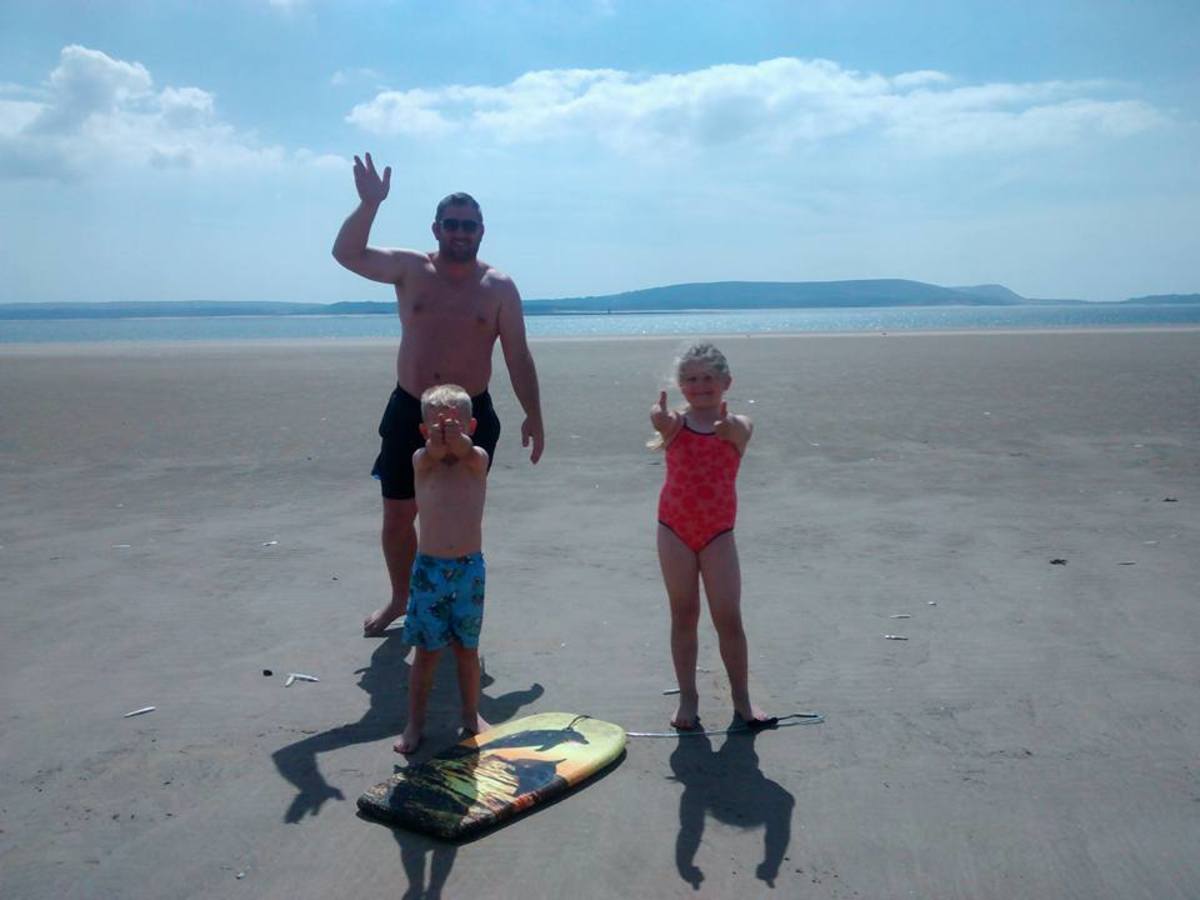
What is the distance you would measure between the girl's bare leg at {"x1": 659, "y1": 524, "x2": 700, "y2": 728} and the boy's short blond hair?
0.93m

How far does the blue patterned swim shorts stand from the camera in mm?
4164

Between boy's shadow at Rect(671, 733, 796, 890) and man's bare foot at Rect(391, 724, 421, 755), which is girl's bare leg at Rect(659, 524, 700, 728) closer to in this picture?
boy's shadow at Rect(671, 733, 796, 890)

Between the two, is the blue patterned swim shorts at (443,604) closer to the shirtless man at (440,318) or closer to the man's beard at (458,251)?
the shirtless man at (440,318)

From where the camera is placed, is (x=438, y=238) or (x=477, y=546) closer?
(x=477, y=546)

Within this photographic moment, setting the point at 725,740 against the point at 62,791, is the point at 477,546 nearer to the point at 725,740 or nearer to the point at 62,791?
the point at 725,740

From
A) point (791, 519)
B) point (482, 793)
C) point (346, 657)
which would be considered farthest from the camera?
point (791, 519)

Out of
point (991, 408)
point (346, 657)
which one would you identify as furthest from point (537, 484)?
point (991, 408)

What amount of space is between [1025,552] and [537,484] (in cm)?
432

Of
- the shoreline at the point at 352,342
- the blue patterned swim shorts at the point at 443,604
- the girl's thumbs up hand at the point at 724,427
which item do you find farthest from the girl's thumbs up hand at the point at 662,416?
the shoreline at the point at 352,342

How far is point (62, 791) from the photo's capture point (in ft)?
12.2

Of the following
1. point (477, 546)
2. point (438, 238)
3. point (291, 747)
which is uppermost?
point (438, 238)

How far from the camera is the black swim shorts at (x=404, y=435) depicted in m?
5.38

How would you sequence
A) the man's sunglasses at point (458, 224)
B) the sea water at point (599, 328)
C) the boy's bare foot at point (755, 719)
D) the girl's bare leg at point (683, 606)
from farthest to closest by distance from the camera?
the sea water at point (599, 328)
the man's sunglasses at point (458, 224)
the girl's bare leg at point (683, 606)
the boy's bare foot at point (755, 719)

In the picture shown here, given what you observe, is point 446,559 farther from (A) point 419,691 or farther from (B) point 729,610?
(B) point 729,610
